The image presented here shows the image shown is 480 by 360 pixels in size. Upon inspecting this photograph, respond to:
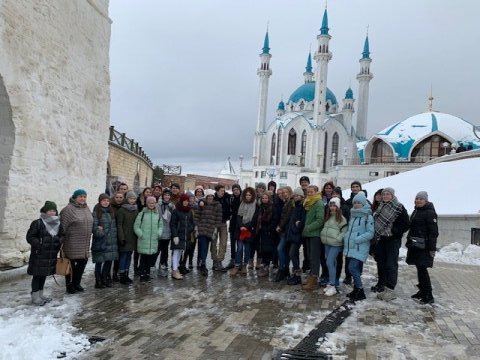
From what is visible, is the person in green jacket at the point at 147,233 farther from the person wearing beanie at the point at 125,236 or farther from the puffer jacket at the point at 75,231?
the puffer jacket at the point at 75,231

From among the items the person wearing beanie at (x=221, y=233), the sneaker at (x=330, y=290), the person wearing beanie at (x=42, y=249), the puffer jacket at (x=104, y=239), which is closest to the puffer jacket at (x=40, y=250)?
the person wearing beanie at (x=42, y=249)

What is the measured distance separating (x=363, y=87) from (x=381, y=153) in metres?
16.9

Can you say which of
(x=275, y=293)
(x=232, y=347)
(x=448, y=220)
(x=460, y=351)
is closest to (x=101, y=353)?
(x=232, y=347)

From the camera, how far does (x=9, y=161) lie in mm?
6891

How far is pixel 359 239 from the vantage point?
6.43 meters

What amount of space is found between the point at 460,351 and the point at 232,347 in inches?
95.2

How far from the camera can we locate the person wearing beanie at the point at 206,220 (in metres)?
8.06

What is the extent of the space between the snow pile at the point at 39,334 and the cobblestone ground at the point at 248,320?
0.19 metres

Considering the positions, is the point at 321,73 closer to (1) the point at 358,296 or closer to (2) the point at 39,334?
(1) the point at 358,296

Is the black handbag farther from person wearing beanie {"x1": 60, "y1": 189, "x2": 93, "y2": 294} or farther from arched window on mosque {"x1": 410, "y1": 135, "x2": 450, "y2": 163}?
arched window on mosque {"x1": 410, "y1": 135, "x2": 450, "y2": 163}

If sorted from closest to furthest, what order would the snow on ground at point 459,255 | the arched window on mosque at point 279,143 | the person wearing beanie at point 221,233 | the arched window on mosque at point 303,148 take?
1. the person wearing beanie at point 221,233
2. the snow on ground at point 459,255
3. the arched window on mosque at point 303,148
4. the arched window on mosque at point 279,143

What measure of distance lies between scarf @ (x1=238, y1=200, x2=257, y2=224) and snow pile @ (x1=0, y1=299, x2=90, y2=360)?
3565 mm

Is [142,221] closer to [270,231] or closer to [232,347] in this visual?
[270,231]

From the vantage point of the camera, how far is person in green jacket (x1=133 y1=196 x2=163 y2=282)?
714 cm
